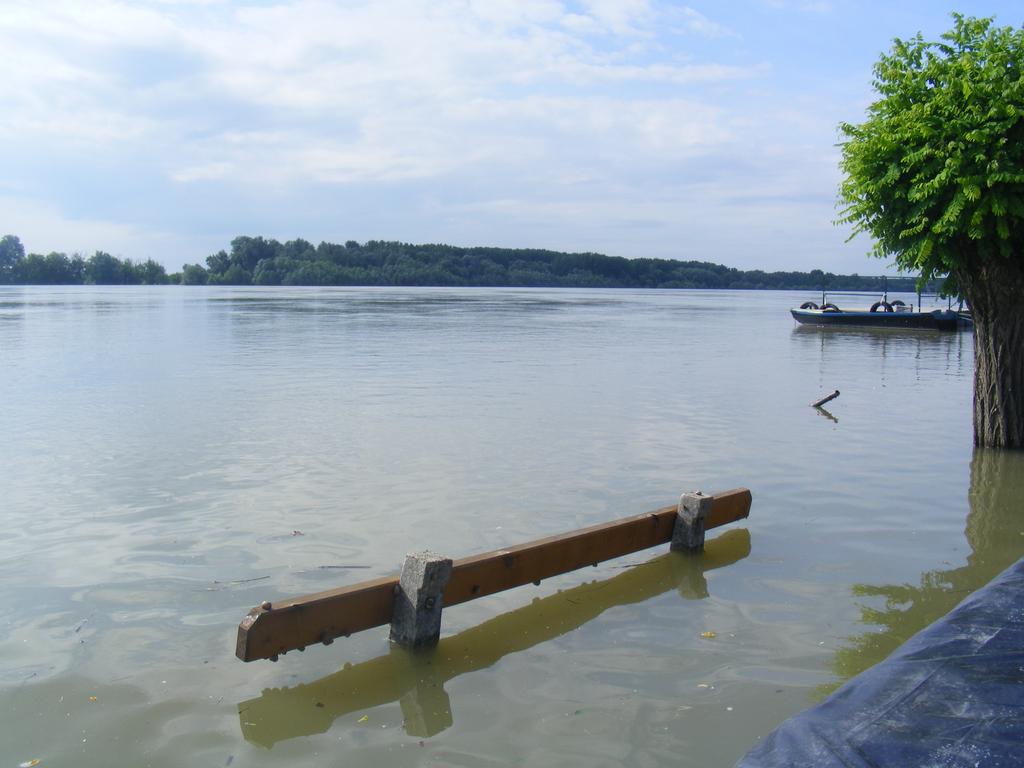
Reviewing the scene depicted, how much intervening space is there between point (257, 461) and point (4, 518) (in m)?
3.22

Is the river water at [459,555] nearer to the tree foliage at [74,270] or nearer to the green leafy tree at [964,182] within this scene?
the green leafy tree at [964,182]

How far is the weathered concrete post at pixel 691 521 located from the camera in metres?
7.48

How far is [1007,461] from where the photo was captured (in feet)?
38.1

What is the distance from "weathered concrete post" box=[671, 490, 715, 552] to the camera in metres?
7.48

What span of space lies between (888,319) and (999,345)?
124ft

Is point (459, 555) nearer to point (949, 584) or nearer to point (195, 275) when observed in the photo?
point (949, 584)

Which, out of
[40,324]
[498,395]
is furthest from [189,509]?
[40,324]

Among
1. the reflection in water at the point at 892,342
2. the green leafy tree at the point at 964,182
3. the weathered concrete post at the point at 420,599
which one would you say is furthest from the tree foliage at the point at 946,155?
the reflection in water at the point at 892,342

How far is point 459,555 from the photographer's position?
307 inches

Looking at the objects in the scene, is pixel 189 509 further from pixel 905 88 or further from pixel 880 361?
pixel 880 361

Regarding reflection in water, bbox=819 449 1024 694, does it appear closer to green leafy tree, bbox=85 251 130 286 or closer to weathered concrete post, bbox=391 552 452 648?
weathered concrete post, bbox=391 552 452 648

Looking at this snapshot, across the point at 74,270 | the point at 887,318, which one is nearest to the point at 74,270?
the point at 74,270

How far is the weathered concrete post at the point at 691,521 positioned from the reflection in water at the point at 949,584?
129 cm

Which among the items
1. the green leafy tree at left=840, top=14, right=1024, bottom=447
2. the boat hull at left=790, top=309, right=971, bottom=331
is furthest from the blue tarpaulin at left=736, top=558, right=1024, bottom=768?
the boat hull at left=790, top=309, right=971, bottom=331
